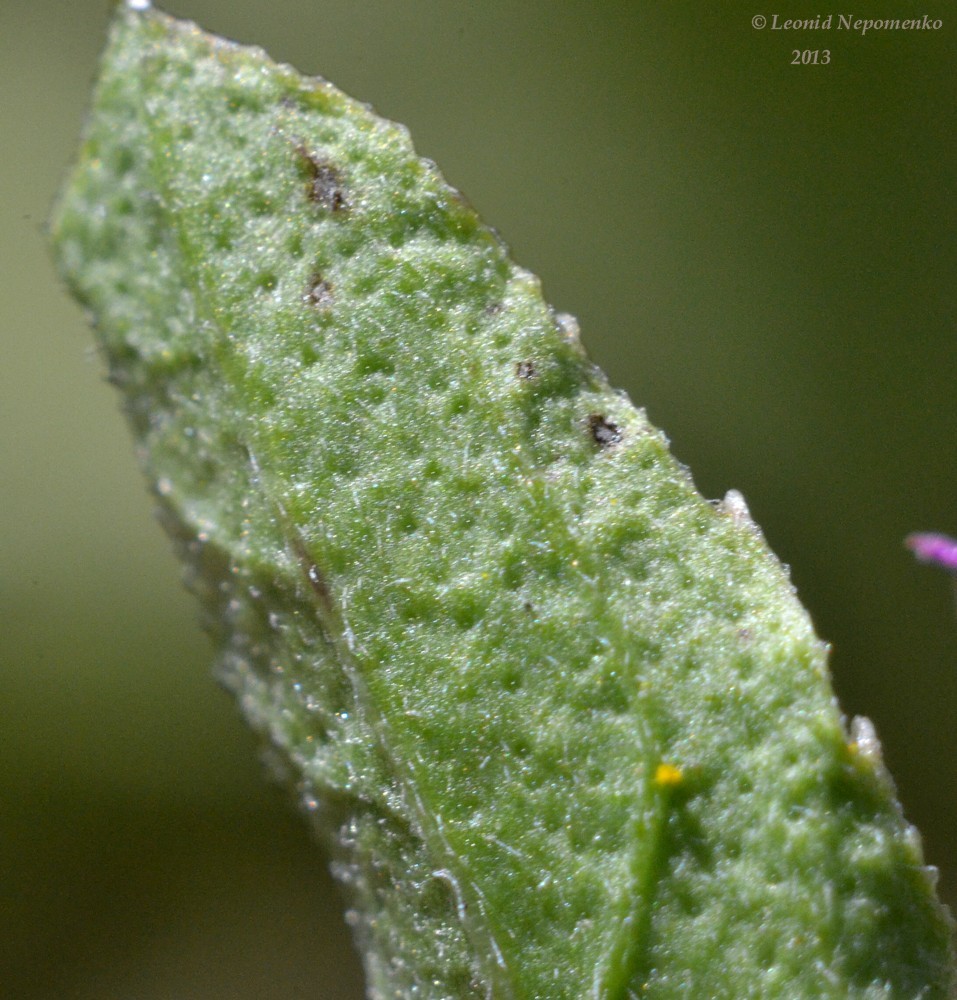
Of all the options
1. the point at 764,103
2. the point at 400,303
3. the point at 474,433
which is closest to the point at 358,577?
the point at 474,433

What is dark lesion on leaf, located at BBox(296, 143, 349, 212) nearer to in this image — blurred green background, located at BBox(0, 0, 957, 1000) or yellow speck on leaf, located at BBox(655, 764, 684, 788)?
yellow speck on leaf, located at BBox(655, 764, 684, 788)

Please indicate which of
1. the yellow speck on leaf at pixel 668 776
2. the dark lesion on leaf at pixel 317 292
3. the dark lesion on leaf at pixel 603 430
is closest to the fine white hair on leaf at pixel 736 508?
the dark lesion on leaf at pixel 603 430

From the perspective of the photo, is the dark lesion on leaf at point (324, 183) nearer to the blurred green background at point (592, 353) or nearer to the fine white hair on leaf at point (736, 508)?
the fine white hair on leaf at point (736, 508)

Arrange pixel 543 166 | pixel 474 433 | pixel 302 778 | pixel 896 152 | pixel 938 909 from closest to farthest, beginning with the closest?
pixel 938 909 → pixel 474 433 → pixel 302 778 → pixel 896 152 → pixel 543 166

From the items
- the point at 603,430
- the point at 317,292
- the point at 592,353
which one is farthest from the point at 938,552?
the point at 592,353

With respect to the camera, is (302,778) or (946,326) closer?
(302,778)

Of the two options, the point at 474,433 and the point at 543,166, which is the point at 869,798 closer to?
the point at 474,433
